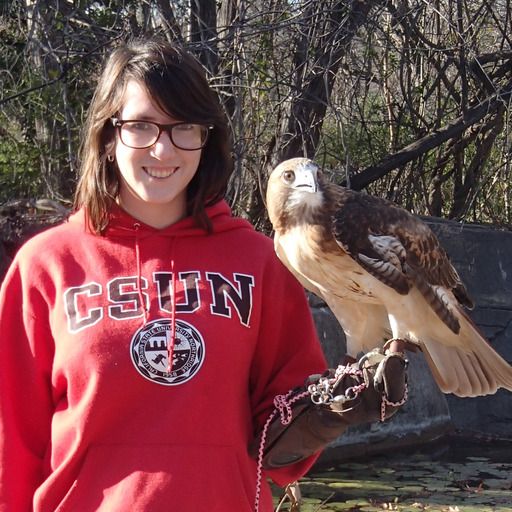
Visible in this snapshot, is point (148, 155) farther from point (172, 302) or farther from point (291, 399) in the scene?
point (291, 399)

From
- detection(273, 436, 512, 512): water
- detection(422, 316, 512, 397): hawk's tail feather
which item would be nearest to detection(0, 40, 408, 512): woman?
detection(422, 316, 512, 397): hawk's tail feather

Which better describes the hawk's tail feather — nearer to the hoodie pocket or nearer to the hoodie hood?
the hoodie hood

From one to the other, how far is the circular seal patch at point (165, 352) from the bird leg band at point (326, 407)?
0.25m

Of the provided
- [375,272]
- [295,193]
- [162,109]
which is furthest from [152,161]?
[375,272]

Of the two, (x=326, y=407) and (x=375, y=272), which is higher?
(x=375, y=272)

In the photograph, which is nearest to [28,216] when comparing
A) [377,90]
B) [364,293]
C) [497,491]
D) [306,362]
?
[364,293]

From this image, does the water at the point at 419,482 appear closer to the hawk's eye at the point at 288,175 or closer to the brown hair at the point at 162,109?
the hawk's eye at the point at 288,175

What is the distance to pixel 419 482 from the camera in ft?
17.0

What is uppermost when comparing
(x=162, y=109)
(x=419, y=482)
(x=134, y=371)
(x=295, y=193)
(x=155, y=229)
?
(x=162, y=109)

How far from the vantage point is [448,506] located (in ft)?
15.2

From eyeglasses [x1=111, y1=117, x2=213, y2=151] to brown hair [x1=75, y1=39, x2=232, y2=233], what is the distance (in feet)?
0.09

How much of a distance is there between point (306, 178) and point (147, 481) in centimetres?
117

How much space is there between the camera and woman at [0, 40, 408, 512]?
1940 mm

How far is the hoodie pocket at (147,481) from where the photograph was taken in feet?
6.24
